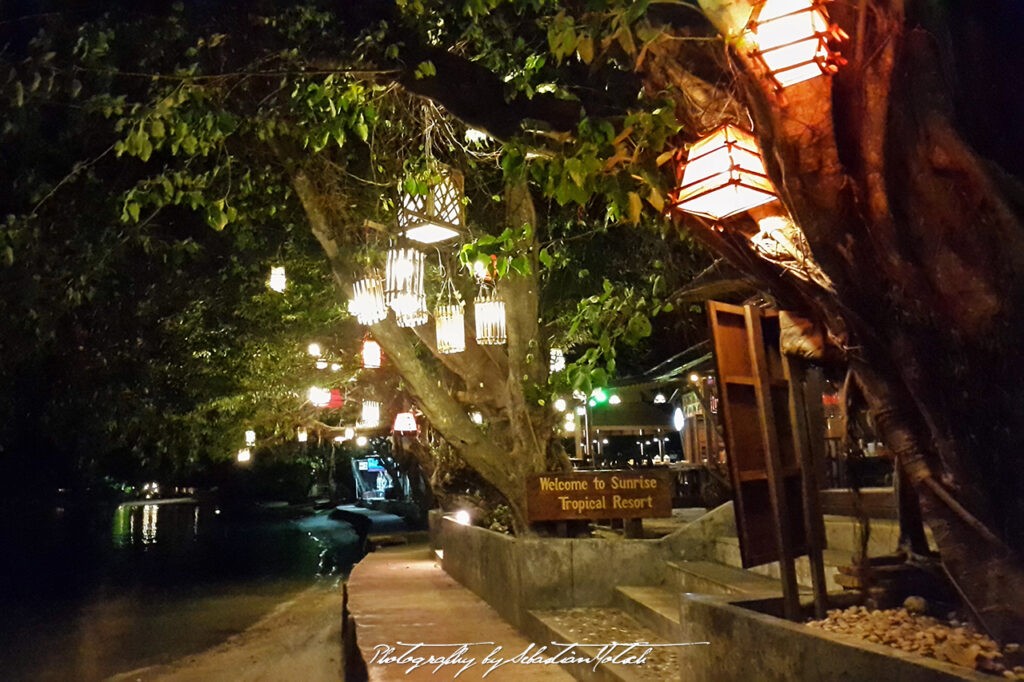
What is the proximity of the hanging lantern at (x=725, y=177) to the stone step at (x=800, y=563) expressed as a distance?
9.51 ft

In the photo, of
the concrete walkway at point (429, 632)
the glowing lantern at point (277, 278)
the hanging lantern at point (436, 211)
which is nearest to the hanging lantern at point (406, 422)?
the concrete walkway at point (429, 632)

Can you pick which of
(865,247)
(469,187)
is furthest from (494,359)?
(865,247)

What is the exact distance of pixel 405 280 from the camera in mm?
7652

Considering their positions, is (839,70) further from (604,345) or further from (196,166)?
(196,166)

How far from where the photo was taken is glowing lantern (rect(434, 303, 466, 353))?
9.12 meters

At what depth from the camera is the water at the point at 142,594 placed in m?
12.1

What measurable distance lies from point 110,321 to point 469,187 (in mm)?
5955

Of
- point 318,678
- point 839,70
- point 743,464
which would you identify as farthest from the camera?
point 318,678

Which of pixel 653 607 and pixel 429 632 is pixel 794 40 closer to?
pixel 653 607

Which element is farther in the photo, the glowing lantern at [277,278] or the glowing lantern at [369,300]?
the glowing lantern at [277,278]

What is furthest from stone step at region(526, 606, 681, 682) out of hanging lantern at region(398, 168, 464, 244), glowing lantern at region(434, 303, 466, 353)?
hanging lantern at region(398, 168, 464, 244)

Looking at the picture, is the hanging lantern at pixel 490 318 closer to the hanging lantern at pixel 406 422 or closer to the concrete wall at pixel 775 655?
the concrete wall at pixel 775 655

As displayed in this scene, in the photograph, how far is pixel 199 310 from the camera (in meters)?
13.3

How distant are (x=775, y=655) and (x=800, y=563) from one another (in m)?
3.13
